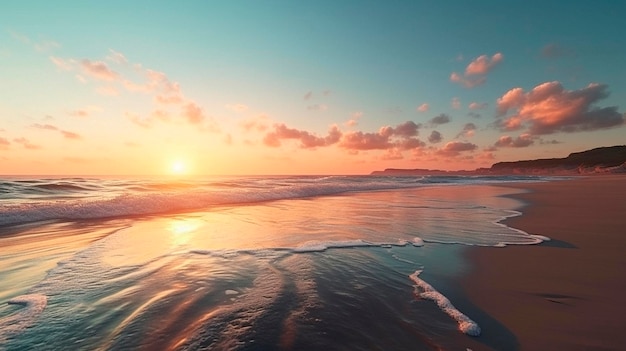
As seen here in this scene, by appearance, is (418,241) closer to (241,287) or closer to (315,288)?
(315,288)

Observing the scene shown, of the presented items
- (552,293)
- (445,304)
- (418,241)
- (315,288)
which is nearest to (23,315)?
(315,288)

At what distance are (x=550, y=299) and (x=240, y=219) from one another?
8.66 meters

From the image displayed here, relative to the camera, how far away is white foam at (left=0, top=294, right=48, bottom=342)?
114 inches

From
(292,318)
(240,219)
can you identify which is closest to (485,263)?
(292,318)

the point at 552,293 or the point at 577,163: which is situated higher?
the point at 577,163

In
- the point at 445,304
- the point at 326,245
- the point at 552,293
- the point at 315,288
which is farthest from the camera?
the point at 326,245

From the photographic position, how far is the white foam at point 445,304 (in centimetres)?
292

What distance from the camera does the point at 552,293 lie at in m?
3.79

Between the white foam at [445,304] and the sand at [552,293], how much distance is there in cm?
12

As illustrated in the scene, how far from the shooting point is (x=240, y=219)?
10.3m

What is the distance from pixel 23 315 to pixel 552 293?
20.9 feet

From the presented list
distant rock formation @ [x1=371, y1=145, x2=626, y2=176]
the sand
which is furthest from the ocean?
distant rock formation @ [x1=371, y1=145, x2=626, y2=176]

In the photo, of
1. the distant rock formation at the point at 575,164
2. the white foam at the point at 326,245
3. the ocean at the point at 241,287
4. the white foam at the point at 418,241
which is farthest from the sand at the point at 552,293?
the distant rock formation at the point at 575,164

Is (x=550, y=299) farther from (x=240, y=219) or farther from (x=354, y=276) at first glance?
(x=240, y=219)
